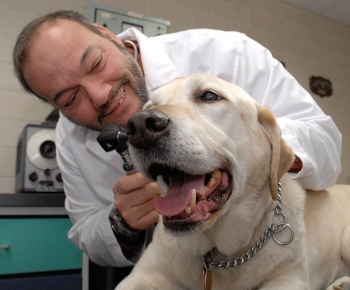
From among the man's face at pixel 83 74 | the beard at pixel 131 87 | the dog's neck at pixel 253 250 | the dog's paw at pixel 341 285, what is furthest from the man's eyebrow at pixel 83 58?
the dog's paw at pixel 341 285

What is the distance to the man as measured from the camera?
119 cm

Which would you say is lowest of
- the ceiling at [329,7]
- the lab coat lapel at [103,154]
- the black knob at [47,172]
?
the black knob at [47,172]

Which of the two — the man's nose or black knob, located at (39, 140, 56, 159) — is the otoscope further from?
black knob, located at (39, 140, 56, 159)

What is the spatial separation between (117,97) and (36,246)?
→ 79 cm

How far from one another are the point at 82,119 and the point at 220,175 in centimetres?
76

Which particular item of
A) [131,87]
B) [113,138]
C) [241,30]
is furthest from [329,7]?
[113,138]

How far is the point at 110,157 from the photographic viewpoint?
1440mm

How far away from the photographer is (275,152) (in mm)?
890

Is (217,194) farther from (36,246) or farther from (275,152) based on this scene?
(36,246)

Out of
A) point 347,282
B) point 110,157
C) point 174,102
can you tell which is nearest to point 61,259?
point 110,157

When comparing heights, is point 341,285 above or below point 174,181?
below

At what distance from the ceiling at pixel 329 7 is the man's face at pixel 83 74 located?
2.87 m

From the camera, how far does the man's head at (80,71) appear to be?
1.30m

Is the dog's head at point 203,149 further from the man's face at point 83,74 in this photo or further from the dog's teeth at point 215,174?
the man's face at point 83,74
